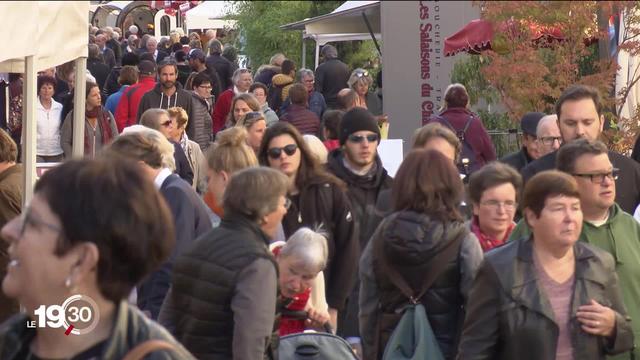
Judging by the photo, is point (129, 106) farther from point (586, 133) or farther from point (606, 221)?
point (606, 221)

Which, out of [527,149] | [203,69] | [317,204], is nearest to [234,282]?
[317,204]

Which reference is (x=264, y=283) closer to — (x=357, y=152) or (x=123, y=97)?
(x=357, y=152)

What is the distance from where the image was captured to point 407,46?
13211 mm

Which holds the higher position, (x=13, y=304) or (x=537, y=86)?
(x=537, y=86)

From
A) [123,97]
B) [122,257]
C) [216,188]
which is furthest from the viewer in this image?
[123,97]

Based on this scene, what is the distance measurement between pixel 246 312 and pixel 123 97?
9.50m

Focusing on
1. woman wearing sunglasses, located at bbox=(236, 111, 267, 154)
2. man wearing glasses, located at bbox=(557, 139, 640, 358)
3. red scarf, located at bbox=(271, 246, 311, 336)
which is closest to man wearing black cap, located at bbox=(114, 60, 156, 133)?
woman wearing sunglasses, located at bbox=(236, 111, 267, 154)

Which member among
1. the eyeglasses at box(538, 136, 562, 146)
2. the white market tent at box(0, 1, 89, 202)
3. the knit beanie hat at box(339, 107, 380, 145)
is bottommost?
the eyeglasses at box(538, 136, 562, 146)

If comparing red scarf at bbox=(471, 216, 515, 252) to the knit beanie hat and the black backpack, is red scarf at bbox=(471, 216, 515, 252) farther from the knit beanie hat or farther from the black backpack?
the black backpack

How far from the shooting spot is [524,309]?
16.4 feet

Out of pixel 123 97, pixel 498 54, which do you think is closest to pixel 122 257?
pixel 498 54

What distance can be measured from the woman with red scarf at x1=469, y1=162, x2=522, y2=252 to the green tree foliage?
2436 centimetres

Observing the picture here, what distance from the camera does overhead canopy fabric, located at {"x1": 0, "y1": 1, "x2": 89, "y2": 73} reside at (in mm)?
6051

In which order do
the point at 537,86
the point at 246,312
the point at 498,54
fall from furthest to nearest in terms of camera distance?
the point at 498,54 → the point at 537,86 → the point at 246,312
